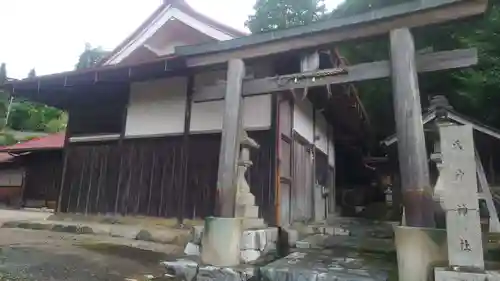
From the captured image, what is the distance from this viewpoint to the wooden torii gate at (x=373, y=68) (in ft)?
12.9

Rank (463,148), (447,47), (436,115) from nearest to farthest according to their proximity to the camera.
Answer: (463,148), (436,115), (447,47)

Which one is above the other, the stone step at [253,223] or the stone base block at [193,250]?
the stone step at [253,223]

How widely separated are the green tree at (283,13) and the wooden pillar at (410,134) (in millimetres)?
19021

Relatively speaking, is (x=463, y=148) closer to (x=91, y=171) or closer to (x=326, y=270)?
(x=326, y=270)

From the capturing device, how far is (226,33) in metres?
8.67

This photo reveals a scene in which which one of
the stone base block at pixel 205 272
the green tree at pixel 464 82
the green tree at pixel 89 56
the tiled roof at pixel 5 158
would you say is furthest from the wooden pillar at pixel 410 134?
the green tree at pixel 89 56

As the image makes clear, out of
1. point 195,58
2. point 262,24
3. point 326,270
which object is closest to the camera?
point 326,270

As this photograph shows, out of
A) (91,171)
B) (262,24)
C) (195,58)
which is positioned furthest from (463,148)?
(262,24)

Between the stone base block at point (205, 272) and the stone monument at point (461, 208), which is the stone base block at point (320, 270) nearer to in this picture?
the stone base block at point (205, 272)

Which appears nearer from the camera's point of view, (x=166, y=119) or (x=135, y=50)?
(x=166, y=119)

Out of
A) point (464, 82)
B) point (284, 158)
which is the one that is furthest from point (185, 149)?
point (464, 82)

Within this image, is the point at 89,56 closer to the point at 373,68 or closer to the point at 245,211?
the point at 245,211

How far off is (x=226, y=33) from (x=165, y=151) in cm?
331

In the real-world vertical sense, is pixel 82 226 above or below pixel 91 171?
below
